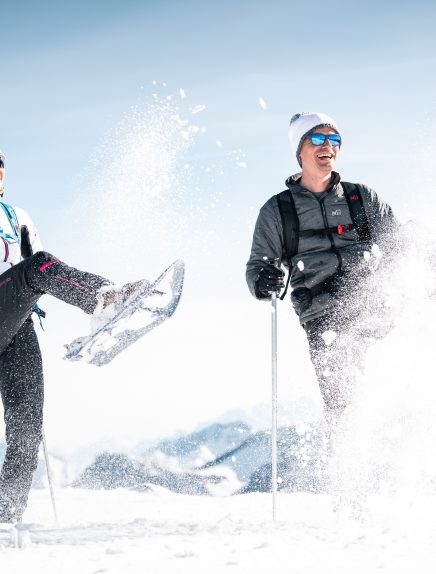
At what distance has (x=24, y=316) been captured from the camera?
4.53 m

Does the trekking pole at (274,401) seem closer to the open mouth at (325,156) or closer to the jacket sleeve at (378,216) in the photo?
the jacket sleeve at (378,216)

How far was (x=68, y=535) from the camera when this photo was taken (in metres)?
3.68

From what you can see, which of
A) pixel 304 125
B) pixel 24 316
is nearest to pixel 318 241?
pixel 304 125

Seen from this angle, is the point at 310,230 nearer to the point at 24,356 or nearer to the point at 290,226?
the point at 290,226

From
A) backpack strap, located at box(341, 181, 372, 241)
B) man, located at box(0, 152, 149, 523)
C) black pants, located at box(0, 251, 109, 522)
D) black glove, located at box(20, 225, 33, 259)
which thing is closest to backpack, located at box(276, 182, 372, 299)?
backpack strap, located at box(341, 181, 372, 241)

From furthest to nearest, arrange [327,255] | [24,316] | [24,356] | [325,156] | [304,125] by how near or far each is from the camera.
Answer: [304,125]
[325,156]
[327,255]
[24,356]
[24,316]

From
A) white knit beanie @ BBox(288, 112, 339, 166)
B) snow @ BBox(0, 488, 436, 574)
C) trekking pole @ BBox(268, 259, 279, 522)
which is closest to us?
snow @ BBox(0, 488, 436, 574)

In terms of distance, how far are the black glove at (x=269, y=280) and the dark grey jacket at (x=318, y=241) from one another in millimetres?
61

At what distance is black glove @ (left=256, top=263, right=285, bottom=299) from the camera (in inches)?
196

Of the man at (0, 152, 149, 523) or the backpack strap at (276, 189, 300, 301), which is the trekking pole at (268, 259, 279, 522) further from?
the man at (0, 152, 149, 523)

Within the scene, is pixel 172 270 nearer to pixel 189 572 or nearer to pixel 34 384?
pixel 34 384

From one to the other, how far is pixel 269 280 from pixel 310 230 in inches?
20.0

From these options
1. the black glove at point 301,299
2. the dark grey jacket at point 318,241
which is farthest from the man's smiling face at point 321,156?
the black glove at point 301,299

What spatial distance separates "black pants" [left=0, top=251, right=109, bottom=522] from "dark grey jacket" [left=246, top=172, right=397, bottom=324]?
1.37m
